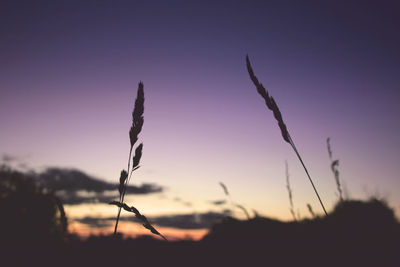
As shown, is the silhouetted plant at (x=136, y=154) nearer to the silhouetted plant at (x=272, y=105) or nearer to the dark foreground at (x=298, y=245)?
the dark foreground at (x=298, y=245)

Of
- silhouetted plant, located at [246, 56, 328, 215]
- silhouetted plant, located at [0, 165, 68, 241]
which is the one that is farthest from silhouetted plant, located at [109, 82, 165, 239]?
silhouetted plant, located at [0, 165, 68, 241]

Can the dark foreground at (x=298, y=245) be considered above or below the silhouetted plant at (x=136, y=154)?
below

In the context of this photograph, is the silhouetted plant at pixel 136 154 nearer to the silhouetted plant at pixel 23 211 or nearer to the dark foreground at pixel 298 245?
the dark foreground at pixel 298 245

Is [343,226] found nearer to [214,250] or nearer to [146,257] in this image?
[214,250]

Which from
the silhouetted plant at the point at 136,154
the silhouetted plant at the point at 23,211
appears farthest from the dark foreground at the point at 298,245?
the silhouetted plant at the point at 23,211

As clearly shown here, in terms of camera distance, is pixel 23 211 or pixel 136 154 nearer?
pixel 136 154

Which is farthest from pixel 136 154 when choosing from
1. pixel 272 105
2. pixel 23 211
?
pixel 23 211

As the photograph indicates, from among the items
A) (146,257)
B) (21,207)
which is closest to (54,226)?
(21,207)

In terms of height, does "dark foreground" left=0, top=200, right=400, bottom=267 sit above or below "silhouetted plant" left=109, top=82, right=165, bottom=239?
below

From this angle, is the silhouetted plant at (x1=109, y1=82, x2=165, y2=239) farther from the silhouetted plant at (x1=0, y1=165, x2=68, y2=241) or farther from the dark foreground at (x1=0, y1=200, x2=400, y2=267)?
the silhouetted plant at (x1=0, y1=165, x2=68, y2=241)

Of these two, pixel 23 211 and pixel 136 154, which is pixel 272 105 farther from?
pixel 23 211

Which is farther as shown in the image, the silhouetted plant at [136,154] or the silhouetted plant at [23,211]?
the silhouetted plant at [23,211]

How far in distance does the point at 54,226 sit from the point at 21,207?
13.8ft

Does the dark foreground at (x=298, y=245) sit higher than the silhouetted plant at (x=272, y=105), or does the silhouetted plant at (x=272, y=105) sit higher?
the silhouetted plant at (x=272, y=105)
